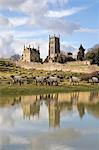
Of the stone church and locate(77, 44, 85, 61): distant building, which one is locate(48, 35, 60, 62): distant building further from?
locate(77, 44, 85, 61): distant building

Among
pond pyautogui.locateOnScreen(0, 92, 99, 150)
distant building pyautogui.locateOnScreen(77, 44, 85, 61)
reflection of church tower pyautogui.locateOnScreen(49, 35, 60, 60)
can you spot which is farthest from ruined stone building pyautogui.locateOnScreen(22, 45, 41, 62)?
pond pyautogui.locateOnScreen(0, 92, 99, 150)

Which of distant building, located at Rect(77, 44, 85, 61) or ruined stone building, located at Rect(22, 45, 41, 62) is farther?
ruined stone building, located at Rect(22, 45, 41, 62)

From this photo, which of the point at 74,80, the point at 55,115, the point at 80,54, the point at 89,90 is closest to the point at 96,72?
the point at 74,80

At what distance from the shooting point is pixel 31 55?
5851 inches

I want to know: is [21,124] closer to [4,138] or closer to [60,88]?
[4,138]

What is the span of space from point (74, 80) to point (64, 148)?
5647cm

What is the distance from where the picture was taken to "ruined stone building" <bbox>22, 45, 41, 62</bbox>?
148 meters

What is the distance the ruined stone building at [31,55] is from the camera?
148 metres

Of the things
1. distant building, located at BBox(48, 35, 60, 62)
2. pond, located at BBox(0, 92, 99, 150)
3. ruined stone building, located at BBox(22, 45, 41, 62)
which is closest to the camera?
pond, located at BBox(0, 92, 99, 150)

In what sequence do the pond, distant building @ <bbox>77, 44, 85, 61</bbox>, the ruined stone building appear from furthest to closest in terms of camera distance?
the ruined stone building
distant building @ <bbox>77, 44, 85, 61</bbox>
the pond

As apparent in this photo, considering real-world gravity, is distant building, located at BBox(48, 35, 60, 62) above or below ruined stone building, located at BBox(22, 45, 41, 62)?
above

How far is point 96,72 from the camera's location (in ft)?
298

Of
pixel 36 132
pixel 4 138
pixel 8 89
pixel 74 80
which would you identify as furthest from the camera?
pixel 74 80

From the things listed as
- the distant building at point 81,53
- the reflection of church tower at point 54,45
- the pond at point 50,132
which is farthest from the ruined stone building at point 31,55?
the pond at point 50,132
